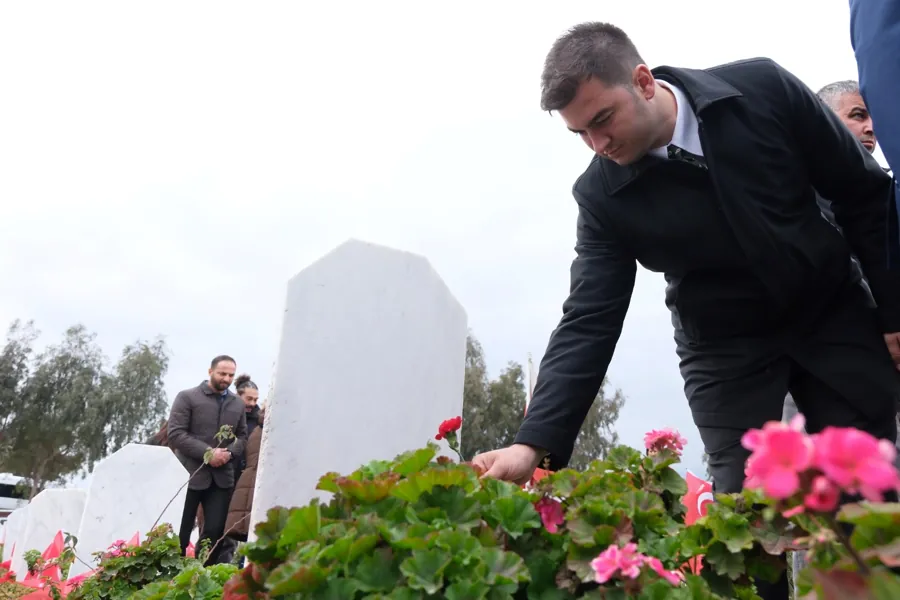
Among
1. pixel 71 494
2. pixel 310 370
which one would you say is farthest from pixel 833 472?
pixel 71 494

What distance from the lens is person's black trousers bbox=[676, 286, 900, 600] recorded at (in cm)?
176

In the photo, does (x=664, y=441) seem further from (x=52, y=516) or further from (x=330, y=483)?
(x=52, y=516)

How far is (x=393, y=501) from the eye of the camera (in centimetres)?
111

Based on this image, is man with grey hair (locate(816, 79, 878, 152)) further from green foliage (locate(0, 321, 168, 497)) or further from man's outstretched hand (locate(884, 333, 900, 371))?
green foliage (locate(0, 321, 168, 497))

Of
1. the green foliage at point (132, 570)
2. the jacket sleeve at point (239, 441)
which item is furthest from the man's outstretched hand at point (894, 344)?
the jacket sleeve at point (239, 441)

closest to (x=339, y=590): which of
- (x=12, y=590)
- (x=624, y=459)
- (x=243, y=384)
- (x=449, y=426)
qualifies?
(x=449, y=426)

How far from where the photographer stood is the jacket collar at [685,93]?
1.84 metres

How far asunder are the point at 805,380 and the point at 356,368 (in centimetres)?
178

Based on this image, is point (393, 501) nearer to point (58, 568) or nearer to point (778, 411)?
point (778, 411)

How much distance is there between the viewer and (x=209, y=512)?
5254 millimetres

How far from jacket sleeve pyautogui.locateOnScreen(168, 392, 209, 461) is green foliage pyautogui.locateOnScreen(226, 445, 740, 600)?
4.58 m

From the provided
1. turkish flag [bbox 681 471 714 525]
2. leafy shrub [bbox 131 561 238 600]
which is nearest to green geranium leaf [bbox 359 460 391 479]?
leafy shrub [bbox 131 561 238 600]

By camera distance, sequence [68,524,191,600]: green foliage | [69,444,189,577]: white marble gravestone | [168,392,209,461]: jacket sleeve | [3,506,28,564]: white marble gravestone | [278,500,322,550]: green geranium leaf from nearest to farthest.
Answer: [278,500,322,550]: green geranium leaf
[68,524,191,600]: green foliage
[69,444,189,577]: white marble gravestone
[168,392,209,461]: jacket sleeve
[3,506,28,564]: white marble gravestone

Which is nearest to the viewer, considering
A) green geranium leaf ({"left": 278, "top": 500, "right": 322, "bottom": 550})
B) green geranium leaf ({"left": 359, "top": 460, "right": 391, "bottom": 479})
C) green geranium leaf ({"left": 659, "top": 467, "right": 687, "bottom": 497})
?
green geranium leaf ({"left": 278, "top": 500, "right": 322, "bottom": 550})
